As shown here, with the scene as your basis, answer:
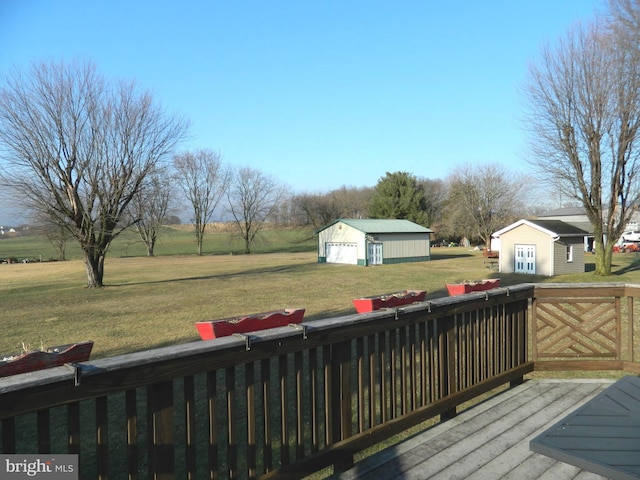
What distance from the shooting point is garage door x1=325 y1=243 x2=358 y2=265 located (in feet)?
107

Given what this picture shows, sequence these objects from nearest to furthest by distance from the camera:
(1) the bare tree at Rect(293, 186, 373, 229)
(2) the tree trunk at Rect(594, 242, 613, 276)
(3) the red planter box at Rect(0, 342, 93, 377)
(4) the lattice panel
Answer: (3) the red planter box at Rect(0, 342, 93, 377) → (4) the lattice panel → (2) the tree trunk at Rect(594, 242, 613, 276) → (1) the bare tree at Rect(293, 186, 373, 229)

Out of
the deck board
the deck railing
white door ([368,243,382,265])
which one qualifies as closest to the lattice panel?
the deck railing

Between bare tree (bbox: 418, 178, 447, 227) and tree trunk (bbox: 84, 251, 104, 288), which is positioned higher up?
bare tree (bbox: 418, 178, 447, 227)

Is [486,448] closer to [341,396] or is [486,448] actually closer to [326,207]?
[341,396]

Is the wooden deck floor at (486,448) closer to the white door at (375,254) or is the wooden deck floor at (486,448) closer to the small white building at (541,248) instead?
the small white building at (541,248)

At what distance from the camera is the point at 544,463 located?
285 centimetres

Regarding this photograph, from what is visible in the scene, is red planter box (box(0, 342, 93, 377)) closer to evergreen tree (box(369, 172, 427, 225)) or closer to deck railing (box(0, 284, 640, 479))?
deck railing (box(0, 284, 640, 479))

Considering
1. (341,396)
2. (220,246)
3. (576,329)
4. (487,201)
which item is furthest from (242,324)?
(220,246)

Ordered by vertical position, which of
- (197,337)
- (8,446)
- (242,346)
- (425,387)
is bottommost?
(197,337)

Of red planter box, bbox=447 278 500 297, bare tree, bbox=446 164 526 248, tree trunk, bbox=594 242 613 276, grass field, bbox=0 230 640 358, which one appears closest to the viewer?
grass field, bbox=0 230 640 358

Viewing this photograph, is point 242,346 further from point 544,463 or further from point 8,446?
point 544,463

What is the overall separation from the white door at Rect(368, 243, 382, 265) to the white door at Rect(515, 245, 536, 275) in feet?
34.3

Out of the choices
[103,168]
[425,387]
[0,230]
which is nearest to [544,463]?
[425,387]

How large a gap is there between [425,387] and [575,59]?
2059cm
